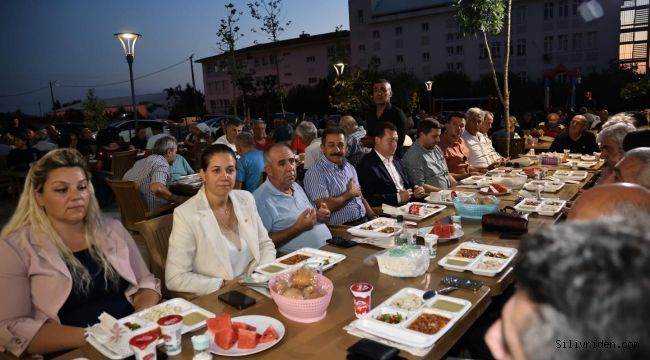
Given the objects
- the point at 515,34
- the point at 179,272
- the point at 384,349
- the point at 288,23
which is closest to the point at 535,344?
the point at 384,349

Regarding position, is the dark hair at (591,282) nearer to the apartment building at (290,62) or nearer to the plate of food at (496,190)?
the plate of food at (496,190)

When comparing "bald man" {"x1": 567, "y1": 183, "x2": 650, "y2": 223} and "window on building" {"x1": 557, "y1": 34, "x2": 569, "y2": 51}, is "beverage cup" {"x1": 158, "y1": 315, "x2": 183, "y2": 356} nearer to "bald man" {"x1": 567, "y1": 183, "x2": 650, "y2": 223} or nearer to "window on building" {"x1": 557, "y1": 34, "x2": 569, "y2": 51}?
"bald man" {"x1": 567, "y1": 183, "x2": 650, "y2": 223}

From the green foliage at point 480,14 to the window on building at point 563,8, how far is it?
2939cm

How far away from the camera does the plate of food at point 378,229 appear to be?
3.13 meters

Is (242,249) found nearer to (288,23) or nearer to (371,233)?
(371,233)

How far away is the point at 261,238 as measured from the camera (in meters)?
3.03

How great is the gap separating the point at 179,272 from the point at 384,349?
4.76ft

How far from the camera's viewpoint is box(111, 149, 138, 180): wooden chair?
25.1 ft

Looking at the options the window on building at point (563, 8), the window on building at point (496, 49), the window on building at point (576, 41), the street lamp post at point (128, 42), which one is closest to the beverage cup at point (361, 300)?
the street lamp post at point (128, 42)

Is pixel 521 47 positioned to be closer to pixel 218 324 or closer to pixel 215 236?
pixel 215 236

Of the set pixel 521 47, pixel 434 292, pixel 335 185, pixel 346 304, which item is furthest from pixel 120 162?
pixel 521 47

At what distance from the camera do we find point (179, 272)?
2598mm

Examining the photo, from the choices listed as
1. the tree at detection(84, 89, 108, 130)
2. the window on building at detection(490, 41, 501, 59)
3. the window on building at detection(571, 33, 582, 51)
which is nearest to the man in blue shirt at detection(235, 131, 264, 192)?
the tree at detection(84, 89, 108, 130)

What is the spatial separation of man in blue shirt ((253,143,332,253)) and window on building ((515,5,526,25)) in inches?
1452
